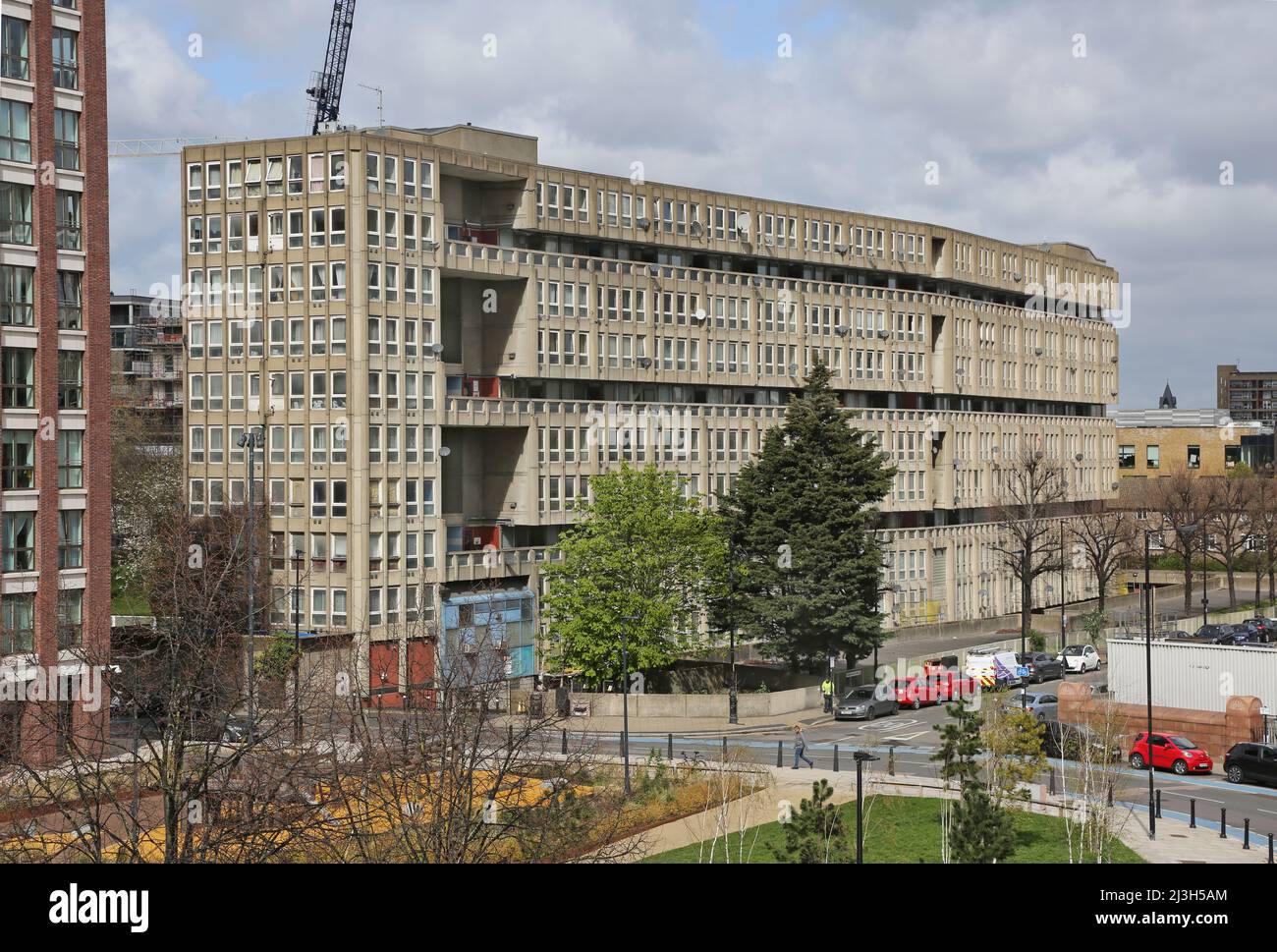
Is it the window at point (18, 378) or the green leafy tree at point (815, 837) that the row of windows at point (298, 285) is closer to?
the window at point (18, 378)

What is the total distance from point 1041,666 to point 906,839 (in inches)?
1384

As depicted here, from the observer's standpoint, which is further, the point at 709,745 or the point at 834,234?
the point at 834,234

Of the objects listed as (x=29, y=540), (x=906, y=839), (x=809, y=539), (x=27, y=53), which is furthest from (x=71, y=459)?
(x=809, y=539)

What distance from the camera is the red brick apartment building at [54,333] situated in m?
44.9

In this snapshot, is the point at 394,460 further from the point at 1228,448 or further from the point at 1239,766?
the point at 1228,448

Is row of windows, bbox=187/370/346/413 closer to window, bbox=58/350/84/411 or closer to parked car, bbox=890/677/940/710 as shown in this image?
window, bbox=58/350/84/411

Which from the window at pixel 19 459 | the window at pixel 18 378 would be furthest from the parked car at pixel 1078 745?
the window at pixel 18 378

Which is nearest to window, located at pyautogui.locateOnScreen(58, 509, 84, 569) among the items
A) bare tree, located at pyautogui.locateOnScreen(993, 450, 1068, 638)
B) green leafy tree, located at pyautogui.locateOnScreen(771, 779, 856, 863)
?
green leafy tree, located at pyautogui.locateOnScreen(771, 779, 856, 863)

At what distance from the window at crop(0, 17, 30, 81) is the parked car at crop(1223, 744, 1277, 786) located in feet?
145

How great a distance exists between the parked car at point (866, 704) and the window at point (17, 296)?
3374 cm

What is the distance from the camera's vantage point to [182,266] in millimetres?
64562

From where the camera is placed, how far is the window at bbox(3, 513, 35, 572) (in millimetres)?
44750

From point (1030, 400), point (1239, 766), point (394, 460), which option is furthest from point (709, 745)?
point (1030, 400)

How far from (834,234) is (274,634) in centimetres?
4727
